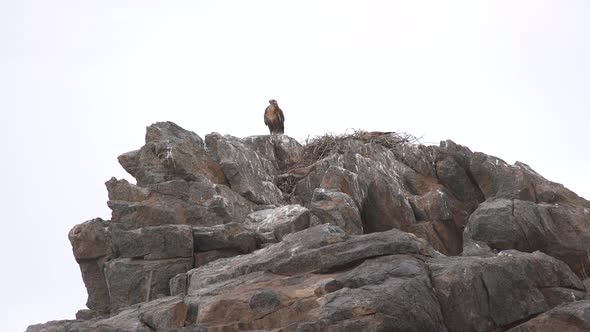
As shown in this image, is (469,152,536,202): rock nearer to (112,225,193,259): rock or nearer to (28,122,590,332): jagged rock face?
(28,122,590,332): jagged rock face

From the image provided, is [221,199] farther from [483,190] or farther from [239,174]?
[483,190]

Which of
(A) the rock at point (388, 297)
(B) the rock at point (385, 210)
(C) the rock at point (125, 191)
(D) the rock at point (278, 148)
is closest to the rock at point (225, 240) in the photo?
(C) the rock at point (125, 191)

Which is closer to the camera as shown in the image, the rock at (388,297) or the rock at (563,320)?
the rock at (388,297)

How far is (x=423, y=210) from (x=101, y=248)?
638 centimetres

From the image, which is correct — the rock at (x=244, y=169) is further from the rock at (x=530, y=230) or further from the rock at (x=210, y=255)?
the rock at (x=530, y=230)

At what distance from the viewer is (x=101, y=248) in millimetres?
18469

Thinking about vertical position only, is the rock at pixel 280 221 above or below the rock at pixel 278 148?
below

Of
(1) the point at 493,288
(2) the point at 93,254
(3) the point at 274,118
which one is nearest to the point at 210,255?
(2) the point at 93,254

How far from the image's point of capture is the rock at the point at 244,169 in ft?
68.1

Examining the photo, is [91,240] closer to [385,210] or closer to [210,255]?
[210,255]

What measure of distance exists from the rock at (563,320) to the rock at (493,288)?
0.46 m

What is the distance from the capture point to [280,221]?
1845 cm

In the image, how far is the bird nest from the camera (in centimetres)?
2311

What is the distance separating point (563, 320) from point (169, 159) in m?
9.10
